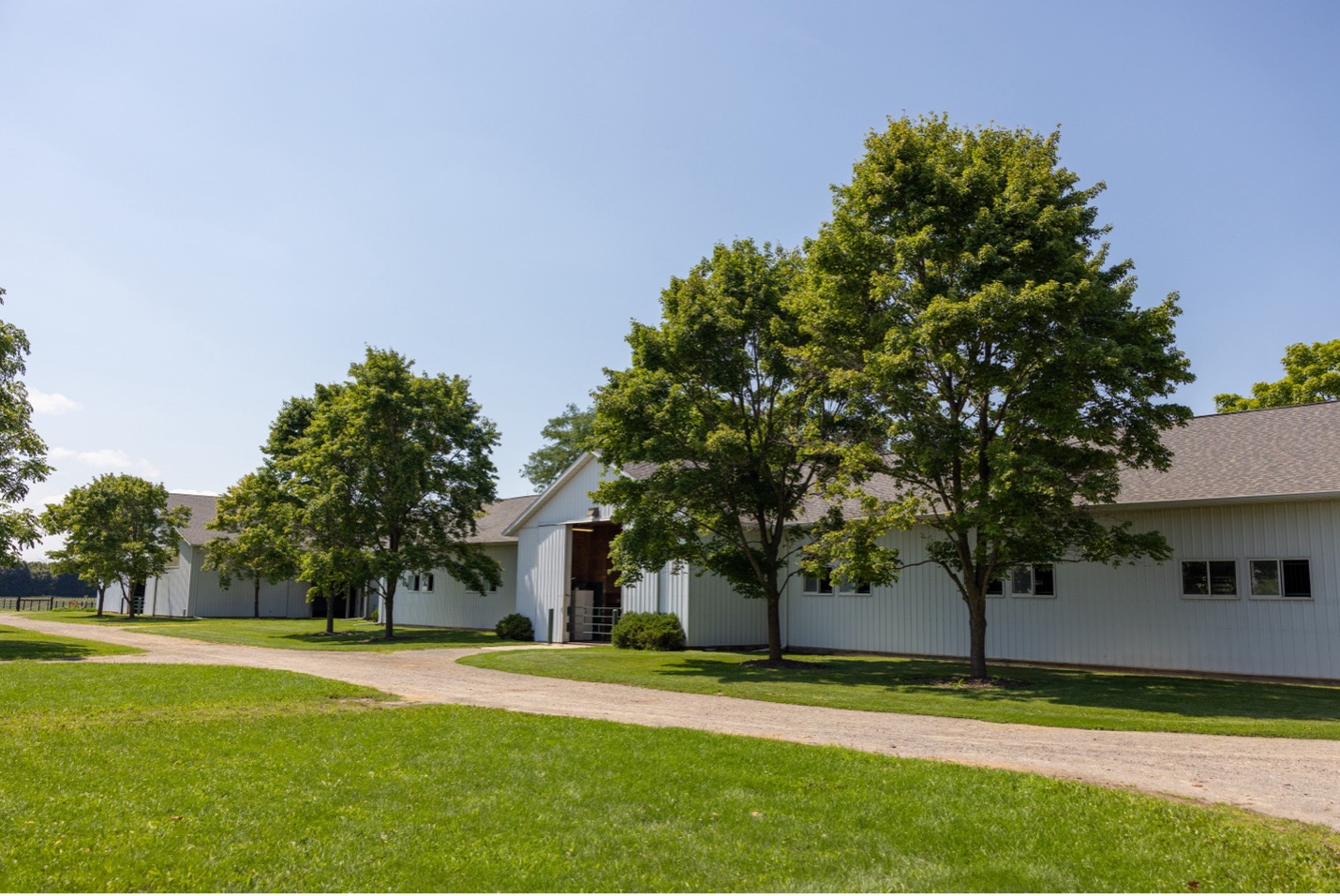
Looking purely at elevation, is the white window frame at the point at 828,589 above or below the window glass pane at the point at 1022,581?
below

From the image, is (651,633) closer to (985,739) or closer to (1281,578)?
(1281,578)

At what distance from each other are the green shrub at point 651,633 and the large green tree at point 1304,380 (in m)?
23.3

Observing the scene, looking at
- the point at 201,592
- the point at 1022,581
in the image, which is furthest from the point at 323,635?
the point at 1022,581

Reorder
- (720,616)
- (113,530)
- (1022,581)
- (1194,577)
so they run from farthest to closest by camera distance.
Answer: (113,530) → (720,616) → (1022,581) → (1194,577)

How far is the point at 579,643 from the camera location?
2970 centimetres

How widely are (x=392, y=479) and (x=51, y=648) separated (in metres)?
11.1

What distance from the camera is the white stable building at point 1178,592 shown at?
18266mm

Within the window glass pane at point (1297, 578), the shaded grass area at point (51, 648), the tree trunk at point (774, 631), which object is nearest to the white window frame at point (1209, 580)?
the window glass pane at point (1297, 578)

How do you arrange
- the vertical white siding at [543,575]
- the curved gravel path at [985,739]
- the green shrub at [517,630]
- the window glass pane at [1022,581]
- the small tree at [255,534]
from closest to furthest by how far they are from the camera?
the curved gravel path at [985,739], the window glass pane at [1022,581], the vertical white siding at [543,575], the green shrub at [517,630], the small tree at [255,534]

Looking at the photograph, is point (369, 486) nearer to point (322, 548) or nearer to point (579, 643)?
point (322, 548)

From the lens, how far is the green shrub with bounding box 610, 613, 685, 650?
1046 inches

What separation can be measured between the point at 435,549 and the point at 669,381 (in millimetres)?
15144

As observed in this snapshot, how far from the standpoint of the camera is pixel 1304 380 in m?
37.4

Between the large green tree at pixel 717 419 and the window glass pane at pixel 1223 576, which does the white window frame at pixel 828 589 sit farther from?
the window glass pane at pixel 1223 576
